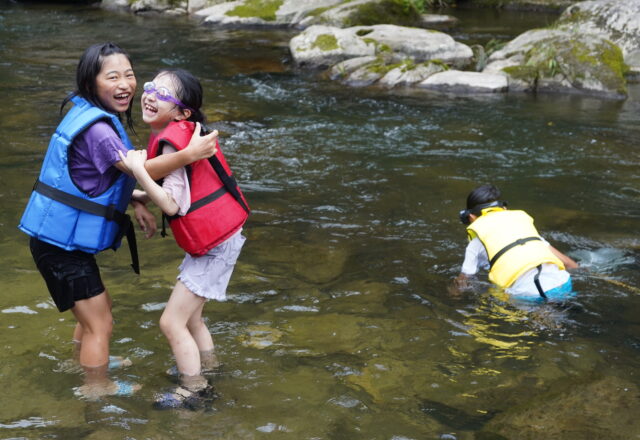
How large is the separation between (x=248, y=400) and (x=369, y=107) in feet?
28.4

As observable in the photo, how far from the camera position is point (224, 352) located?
4.62m

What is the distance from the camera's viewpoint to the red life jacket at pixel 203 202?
362 cm

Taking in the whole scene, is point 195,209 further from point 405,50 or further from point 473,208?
point 405,50

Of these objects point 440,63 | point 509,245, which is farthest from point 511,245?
point 440,63

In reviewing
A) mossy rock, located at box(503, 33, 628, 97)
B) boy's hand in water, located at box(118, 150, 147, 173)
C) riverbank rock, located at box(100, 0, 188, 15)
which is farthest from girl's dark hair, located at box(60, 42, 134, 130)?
riverbank rock, located at box(100, 0, 188, 15)

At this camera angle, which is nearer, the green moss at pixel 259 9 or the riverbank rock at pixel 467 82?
the riverbank rock at pixel 467 82

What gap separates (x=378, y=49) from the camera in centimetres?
1547

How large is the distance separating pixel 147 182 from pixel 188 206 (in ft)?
0.87

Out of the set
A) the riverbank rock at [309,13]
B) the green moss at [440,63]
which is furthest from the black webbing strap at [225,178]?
the riverbank rock at [309,13]

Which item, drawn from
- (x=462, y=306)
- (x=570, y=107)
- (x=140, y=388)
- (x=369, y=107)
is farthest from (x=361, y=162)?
(x=140, y=388)

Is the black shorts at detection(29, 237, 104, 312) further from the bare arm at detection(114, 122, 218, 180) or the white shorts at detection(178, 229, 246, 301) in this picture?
the bare arm at detection(114, 122, 218, 180)

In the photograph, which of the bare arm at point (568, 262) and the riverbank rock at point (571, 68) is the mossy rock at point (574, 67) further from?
the bare arm at point (568, 262)

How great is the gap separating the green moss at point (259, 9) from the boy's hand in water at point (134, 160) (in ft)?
57.8

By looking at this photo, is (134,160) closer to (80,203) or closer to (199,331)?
(80,203)
